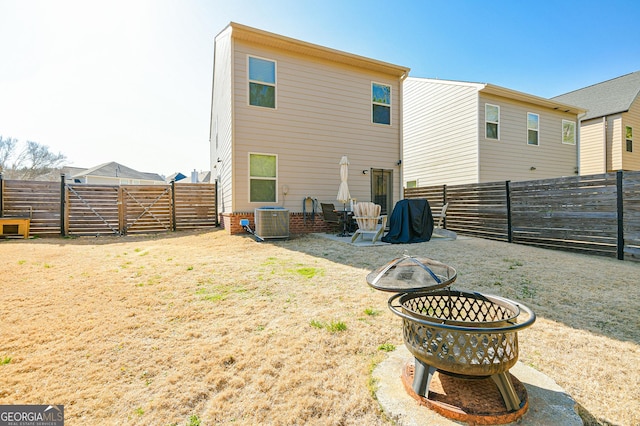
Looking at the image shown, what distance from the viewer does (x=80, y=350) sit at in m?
2.25

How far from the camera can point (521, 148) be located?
42.8 ft

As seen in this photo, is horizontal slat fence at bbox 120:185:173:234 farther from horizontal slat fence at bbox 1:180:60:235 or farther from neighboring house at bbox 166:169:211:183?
neighboring house at bbox 166:169:211:183

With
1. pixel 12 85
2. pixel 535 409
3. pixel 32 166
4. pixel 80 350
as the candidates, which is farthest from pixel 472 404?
pixel 32 166

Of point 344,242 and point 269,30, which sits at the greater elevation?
point 269,30

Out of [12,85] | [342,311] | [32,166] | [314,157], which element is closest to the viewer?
[342,311]

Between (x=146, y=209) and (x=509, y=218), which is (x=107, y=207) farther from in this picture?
(x=509, y=218)

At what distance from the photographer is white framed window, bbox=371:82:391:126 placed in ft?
34.6

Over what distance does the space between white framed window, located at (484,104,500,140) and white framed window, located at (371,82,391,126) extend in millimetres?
4627

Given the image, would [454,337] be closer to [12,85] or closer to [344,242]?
[344,242]

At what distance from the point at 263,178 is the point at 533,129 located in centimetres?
1286

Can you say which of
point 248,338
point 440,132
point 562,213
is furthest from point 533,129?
point 248,338

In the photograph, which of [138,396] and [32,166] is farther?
[32,166]

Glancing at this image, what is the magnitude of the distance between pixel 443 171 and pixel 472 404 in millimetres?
13045

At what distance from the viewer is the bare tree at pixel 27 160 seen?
2742cm
